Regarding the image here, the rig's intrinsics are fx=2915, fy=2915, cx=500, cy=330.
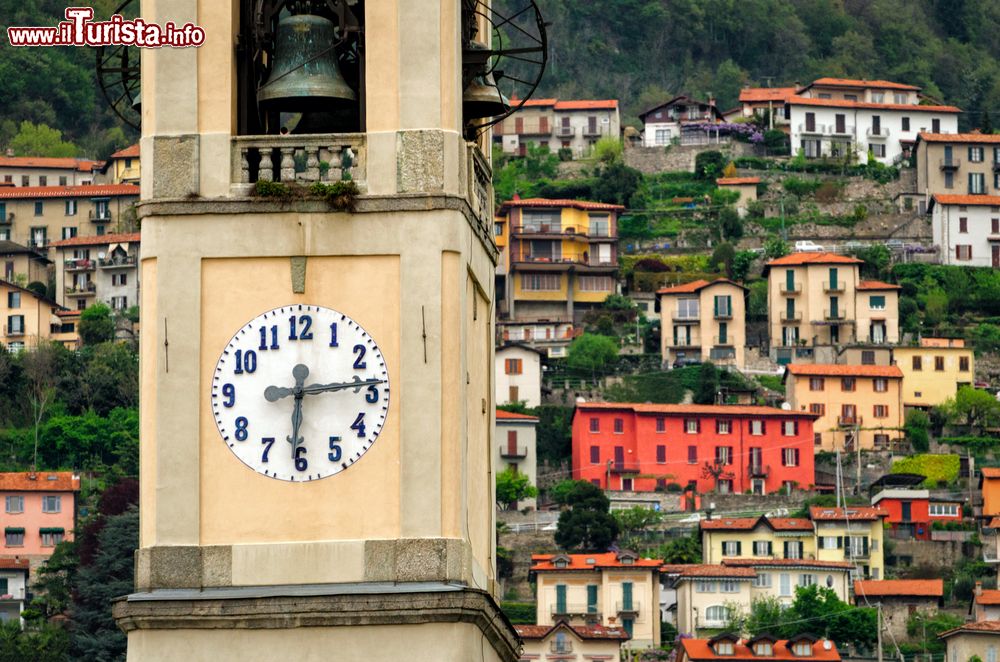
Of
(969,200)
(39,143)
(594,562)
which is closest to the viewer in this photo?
(594,562)

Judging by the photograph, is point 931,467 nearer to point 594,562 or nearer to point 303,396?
point 594,562

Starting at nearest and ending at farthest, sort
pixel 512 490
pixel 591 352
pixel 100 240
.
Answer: pixel 512 490
pixel 591 352
pixel 100 240

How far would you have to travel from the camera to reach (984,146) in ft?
542

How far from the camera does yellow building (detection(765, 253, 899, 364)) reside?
145125 mm

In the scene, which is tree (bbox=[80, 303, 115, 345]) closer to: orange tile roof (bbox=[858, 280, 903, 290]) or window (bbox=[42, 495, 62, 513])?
window (bbox=[42, 495, 62, 513])

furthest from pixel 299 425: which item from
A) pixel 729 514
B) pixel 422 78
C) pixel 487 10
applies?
pixel 729 514

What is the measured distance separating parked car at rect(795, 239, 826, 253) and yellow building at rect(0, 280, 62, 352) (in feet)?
130

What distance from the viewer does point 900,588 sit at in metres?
110

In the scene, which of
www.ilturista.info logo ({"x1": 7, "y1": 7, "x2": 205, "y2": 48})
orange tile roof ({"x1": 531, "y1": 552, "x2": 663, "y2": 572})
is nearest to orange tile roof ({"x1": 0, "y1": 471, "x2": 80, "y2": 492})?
orange tile roof ({"x1": 531, "y1": 552, "x2": 663, "y2": 572})

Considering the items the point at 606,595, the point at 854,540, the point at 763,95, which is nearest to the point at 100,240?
the point at 763,95

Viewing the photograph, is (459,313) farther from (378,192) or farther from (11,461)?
(11,461)

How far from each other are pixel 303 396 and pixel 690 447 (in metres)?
110

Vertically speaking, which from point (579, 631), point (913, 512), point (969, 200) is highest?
point (969, 200)

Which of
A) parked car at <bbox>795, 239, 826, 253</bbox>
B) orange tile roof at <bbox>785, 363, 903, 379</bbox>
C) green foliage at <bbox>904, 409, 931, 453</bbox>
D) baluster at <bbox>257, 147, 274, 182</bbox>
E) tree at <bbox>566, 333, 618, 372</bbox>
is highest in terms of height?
parked car at <bbox>795, 239, 826, 253</bbox>
